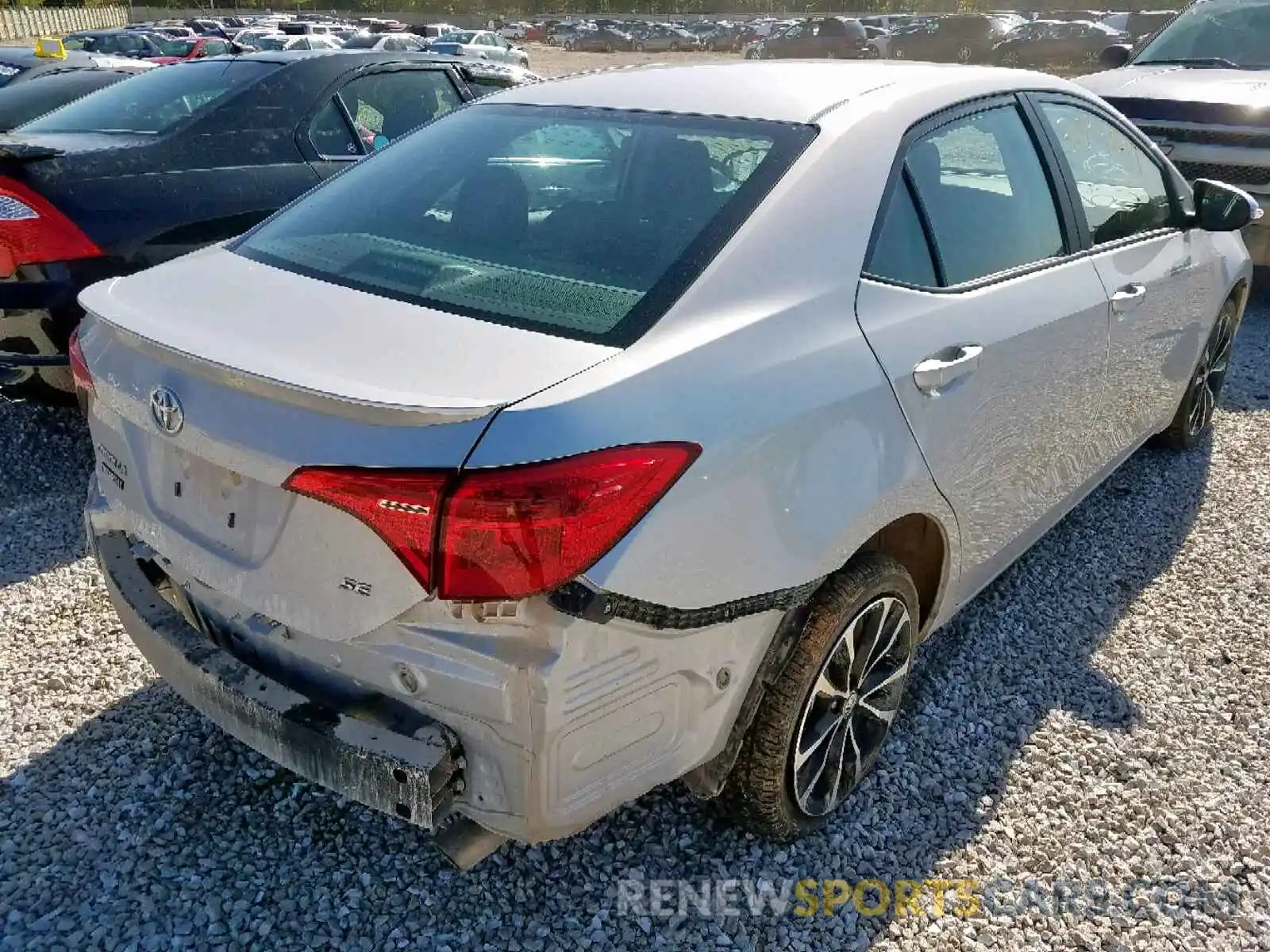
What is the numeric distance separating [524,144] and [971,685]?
6.68ft

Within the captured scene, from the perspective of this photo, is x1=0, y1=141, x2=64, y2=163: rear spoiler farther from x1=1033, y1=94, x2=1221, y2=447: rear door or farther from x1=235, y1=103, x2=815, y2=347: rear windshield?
x1=1033, y1=94, x2=1221, y2=447: rear door

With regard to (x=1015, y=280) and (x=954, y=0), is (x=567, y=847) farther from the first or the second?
(x=954, y=0)

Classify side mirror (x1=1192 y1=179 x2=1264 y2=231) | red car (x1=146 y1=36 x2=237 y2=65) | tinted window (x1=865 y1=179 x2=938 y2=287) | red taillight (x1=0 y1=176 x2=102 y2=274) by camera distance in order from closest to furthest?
tinted window (x1=865 y1=179 x2=938 y2=287), side mirror (x1=1192 y1=179 x2=1264 y2=231), red taillight (x1=0 y1=176 x2=102 y2=274), red car (x1=146 y1=36 x2=237 y2=65)

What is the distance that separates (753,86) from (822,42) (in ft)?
120

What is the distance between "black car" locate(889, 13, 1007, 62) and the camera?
35750mm

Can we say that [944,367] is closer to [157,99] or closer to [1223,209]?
[1223,209]

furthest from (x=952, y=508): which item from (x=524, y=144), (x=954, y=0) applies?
(x=954, y=0)

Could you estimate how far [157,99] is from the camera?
16.3 feet

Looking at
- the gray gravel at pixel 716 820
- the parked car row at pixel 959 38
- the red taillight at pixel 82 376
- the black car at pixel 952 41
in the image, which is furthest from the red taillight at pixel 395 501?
the black car at pixel 952 41

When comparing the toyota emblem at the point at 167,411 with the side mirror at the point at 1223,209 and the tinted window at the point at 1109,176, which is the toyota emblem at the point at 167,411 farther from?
the side mirror at the point at 1223,209

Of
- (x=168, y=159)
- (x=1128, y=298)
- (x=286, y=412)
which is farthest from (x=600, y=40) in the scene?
(x=286, y=412)

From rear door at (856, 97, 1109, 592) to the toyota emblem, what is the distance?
139 cm

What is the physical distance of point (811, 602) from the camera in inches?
87.4

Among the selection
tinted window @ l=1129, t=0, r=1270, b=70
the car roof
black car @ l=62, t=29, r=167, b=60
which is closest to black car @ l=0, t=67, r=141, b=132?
the car roof
